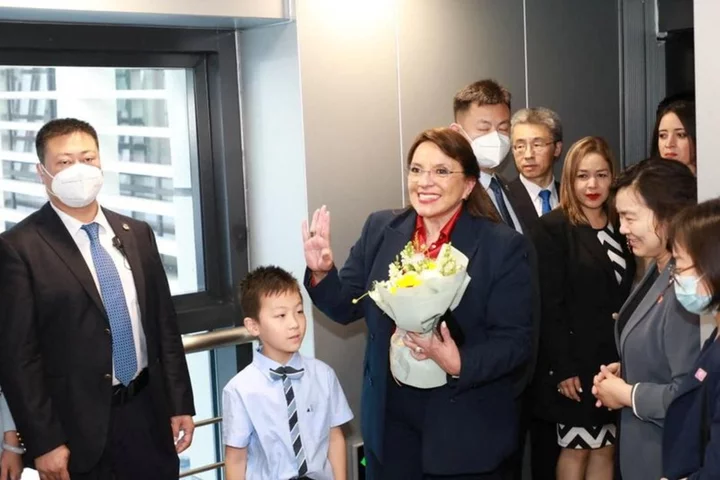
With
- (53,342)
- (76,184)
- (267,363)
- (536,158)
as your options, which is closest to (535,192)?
(536,158)

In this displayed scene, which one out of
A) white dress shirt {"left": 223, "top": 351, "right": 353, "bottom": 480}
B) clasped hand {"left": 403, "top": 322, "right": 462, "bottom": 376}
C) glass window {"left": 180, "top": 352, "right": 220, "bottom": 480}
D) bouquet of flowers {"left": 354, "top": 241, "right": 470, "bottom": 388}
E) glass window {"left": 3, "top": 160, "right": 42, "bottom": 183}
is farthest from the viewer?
glass window {"left": 180, "top": 352, "right": 220, "bottom": 480}

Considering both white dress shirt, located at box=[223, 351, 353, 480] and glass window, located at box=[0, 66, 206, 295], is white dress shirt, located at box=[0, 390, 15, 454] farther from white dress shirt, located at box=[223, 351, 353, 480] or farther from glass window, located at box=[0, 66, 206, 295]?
glass window, located at box=[0, 66, 206, 295]

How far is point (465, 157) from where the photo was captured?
9.67 feet

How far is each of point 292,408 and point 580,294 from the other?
1168 millimetres

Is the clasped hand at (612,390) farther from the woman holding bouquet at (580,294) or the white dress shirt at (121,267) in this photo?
the white dress shirt at (121,267)

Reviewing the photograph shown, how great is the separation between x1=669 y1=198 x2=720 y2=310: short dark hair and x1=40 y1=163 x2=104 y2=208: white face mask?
1567mm

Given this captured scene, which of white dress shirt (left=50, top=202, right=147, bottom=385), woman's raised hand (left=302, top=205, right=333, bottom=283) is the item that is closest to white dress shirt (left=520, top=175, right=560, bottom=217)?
woman's raised hand (left=302, top=205, right=333, bottom=283)

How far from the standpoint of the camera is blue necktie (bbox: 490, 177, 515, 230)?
3611mm

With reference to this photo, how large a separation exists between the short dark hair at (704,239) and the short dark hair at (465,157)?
648 millimetres

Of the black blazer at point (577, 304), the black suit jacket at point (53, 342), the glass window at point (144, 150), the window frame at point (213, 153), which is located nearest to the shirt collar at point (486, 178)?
the black blazer at point (577, 304)

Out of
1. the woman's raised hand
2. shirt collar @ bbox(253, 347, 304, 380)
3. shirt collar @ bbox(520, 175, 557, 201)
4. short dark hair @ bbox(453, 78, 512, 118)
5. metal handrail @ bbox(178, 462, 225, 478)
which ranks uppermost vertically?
short dark hair @ bbox(453, 78, 512, 118)

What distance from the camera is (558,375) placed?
3674 mm

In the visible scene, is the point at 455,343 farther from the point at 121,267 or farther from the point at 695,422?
the point at 121,267

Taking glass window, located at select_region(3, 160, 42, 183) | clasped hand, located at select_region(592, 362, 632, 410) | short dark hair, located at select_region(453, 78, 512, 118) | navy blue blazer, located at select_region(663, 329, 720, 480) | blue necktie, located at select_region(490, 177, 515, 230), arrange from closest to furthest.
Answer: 1. navy blue blazer, located at select_region(663, 329, 720, 480)
2. clasped hand, located at select_region(592, 362, 632, 410)
3. glass window, located at select_region(3, 160, 42, 183)
4. blue necktie, located at select_region(490, 177, 515, 230)
5. short dark hair, located at select_region(453, 78, 512, 118)
